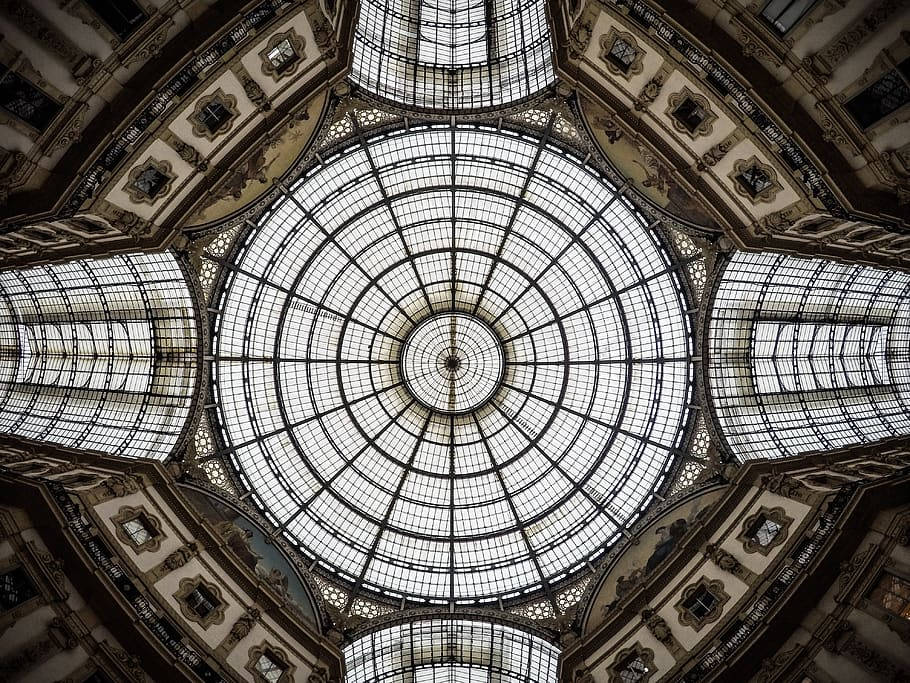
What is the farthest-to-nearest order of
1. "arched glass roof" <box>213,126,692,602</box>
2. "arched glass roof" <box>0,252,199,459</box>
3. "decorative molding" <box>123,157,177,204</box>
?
"arched glass roof" <box>213,126,692,602</box>, "arched glass roof" <box>0,252,199,459</box>, "decorative molding" <box>123,157,177,204</box>

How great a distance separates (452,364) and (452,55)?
1512 centimetres

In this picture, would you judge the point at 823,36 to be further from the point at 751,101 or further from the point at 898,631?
the point at 898,631

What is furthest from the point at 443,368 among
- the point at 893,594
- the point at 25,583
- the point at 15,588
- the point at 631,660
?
the point at 893,594

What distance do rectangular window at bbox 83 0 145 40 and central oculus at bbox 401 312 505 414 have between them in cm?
1898

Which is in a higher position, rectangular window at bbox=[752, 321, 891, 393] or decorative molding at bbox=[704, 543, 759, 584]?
rectangular window at bbox=[752, 321, 891, 393]

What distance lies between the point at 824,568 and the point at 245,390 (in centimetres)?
2521

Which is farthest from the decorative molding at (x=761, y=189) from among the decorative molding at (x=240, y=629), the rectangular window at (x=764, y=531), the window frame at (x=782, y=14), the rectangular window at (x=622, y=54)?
the decorative molding at (x=240, y=629)

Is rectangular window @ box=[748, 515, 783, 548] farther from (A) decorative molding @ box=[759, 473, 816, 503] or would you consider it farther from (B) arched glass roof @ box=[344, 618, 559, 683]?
(B) arched glass roof @ box=[344, 618, 559, 683]

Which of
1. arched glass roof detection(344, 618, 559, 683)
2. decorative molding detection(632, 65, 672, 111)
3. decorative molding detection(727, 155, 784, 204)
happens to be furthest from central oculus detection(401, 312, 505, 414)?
decorative molding detection(727, 155, 784, 204)

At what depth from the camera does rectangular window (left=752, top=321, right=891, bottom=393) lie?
2644 centimetres

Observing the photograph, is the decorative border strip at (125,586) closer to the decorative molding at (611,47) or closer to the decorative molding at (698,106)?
the decorative molding at (611,47)

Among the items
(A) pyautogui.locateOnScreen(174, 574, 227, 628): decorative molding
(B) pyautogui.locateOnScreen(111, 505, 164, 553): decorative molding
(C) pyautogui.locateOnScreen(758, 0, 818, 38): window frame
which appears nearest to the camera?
(C) pyautogui.locateOnScreen(758, 0, 818, 38): window frame

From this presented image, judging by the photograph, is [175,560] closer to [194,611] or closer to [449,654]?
[194,611]

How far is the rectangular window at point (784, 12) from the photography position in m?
16.0
